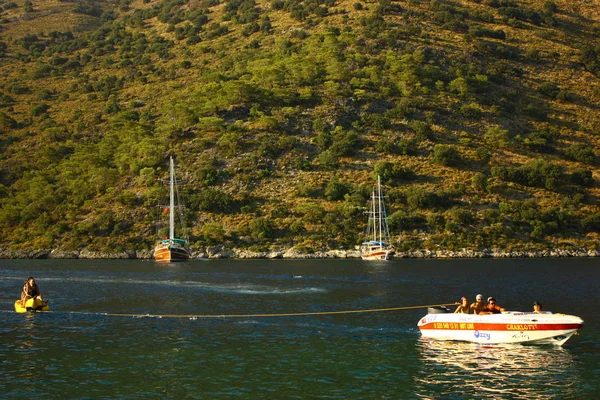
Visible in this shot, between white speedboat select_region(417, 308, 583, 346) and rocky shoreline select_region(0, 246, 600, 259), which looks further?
rocky shoreline select_region(0, 246, 600, 259)

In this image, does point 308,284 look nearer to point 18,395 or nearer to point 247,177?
point 18,395

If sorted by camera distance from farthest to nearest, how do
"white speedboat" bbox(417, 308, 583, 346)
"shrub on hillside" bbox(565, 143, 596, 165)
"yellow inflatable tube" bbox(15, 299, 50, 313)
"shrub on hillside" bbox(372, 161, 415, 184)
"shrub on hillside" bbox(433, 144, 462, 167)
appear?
"shrub on hillside" bbox(565, 143, 596, 165)
"shrub on hillside" bbox(433, 144, 462, 167)
"shrub on hillside" bbox(372, 161, 415, 184)
"yellow inflatable tube" bbox(15, 299, 50, 313)
"white speedboat" bbox(417, 308, 583, 346)

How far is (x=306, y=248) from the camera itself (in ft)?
324

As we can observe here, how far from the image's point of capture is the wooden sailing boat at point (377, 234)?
9244cm

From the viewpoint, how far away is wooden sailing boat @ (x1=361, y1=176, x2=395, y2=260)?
92.4 metres

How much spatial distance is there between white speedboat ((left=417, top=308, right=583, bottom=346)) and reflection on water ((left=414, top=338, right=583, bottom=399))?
1.38 ft

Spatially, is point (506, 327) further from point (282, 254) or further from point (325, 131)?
point (325, 131)

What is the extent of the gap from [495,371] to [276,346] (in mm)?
10799

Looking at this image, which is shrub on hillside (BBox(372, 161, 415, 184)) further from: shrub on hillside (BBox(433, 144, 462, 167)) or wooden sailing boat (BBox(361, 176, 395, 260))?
shrub on hillside (BBox(433, 144, 462, 167))

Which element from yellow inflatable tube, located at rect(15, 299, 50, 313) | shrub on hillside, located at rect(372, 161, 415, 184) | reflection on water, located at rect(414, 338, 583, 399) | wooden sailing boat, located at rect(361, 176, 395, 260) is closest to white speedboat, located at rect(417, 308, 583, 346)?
reflection on water, located at rect(414, 338, 583, 399)

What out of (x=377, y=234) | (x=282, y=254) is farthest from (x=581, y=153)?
(x=282, y=254)

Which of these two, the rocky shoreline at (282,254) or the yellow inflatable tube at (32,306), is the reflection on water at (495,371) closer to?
the yellow inflatable tube at (32,306)

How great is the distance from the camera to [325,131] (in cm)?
12750

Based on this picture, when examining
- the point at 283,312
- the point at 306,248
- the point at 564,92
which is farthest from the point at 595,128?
the point at 283,312
